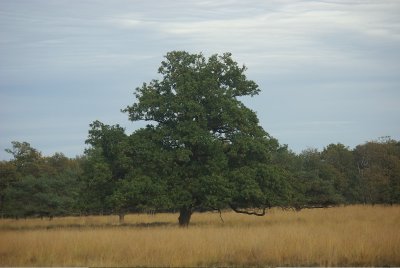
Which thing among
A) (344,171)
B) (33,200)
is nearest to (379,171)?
(344,171)

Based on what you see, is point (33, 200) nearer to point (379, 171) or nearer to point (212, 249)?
point (212, 249)

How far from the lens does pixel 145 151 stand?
2762 cm

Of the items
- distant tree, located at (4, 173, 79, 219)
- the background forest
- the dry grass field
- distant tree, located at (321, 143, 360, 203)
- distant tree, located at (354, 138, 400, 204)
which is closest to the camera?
the dry grass field

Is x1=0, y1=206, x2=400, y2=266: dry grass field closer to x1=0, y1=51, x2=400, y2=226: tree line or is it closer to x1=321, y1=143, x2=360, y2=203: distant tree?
x1=0, y1=51, x2=400, y2=226: tree line

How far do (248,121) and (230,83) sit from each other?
8.84 feet

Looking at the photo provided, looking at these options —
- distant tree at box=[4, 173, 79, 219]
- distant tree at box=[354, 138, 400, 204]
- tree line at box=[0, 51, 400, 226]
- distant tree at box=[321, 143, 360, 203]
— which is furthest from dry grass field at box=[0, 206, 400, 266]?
distant tree at box=[321, 143, 360, 203]

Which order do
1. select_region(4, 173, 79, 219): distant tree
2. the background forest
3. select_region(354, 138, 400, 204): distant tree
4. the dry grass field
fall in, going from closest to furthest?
the dry grass field < the background forest < select_region(4, 173, 79, 219): distant tree < select_region(354, 138, 400, 204): distant tree

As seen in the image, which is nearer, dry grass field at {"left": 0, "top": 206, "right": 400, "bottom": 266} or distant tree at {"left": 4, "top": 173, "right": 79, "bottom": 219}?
dry grass field at {"left": 0, "top": 206, "right": 400, "bottom": 266}

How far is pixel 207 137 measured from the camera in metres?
27.5

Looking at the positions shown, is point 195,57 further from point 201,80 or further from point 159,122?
point 159,122

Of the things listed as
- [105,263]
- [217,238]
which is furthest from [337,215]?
[105,263]

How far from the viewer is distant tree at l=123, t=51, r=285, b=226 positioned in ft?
89.7

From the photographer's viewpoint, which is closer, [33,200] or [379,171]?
[33,200]

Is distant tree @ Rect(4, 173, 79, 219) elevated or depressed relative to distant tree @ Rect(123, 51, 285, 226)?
depressed
